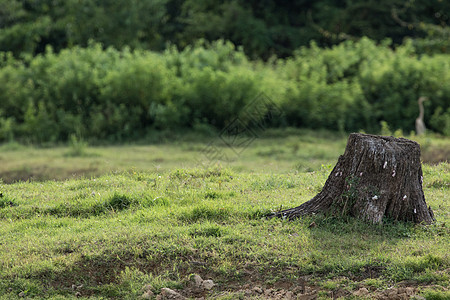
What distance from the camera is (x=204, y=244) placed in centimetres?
462

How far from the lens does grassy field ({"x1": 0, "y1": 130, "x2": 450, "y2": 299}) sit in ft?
13.7

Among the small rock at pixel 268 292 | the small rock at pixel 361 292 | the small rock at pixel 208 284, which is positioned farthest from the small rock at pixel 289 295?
the small rock at pixel 208 284

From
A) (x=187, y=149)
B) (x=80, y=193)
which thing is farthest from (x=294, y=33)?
(x=80, y=193)

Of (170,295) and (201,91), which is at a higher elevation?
(201,91)

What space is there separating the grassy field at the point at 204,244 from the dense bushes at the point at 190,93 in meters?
6.29

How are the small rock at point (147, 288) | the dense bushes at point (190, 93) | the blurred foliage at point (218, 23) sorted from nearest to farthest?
1. the small rock at point (147, 288)
2. the dense bushes at point (190, 93)
3. the blurred foliage at point (218, 23)

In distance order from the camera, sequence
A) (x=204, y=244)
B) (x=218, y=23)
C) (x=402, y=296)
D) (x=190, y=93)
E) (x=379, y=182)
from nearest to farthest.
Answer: (x=402, y=296) < (x=204, y=244) < (x=379, y=182) < (x=190, y=93) < (x=218, y=23)

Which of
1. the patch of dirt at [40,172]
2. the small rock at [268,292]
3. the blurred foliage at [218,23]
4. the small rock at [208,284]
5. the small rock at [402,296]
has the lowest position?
the patch of dirt at [40,172]

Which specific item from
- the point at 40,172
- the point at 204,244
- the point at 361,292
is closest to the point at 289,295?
the point at 361,292

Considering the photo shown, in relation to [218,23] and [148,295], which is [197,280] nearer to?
[148,295]

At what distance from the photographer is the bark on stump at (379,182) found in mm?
4844

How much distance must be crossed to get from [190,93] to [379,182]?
8210mm

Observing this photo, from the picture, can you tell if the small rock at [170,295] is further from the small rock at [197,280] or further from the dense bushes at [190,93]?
the dense bushes at [190,93]

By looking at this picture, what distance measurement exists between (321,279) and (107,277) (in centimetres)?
163
